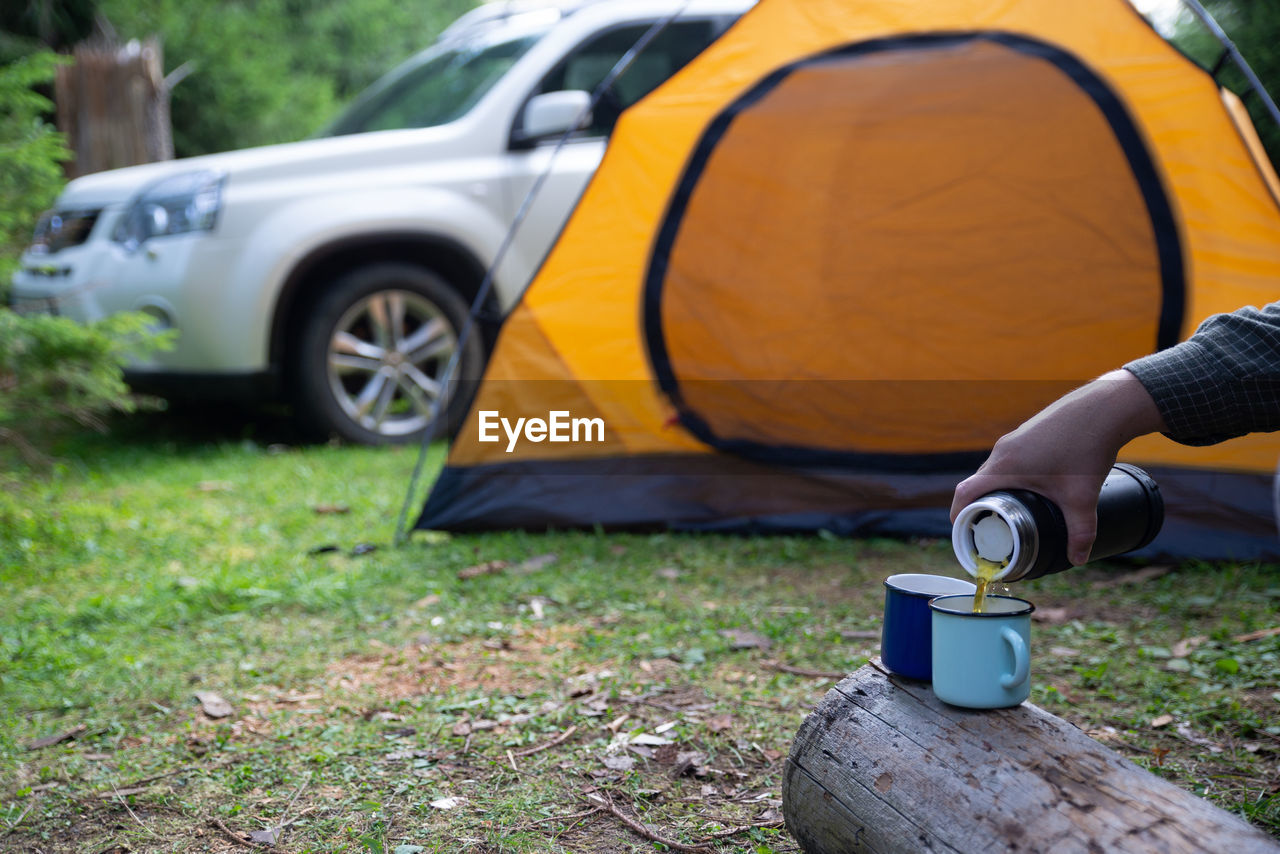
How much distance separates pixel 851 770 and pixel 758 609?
4.83 ft

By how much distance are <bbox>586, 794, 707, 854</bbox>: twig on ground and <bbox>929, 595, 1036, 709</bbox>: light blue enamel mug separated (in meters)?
0.57

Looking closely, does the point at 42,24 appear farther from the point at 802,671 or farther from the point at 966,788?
the point at 966,788

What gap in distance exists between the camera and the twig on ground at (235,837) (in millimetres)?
1922

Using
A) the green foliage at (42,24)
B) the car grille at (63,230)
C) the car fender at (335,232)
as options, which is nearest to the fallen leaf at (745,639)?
the car fender at (335,232)

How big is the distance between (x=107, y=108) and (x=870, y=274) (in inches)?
247

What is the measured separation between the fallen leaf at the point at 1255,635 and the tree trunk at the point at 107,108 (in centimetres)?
743

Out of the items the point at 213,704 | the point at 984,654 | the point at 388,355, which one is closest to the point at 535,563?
the point at 213,704

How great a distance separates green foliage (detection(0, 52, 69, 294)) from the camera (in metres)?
3.80

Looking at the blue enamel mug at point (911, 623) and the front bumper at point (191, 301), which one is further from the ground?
the front bumper at point (191, 301)

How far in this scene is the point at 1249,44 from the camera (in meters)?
4.10

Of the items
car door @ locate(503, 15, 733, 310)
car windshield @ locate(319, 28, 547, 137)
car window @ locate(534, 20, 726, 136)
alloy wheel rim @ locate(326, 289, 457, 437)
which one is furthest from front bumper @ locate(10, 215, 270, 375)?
car window @ locate(534, 20, 726, 136)

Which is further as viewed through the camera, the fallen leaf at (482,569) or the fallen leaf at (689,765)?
the fallen leaf at (482,569)

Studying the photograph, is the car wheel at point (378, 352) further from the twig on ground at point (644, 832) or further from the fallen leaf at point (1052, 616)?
the twig on ground at point (644, 832)

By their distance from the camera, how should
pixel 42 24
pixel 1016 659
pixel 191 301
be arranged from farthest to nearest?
pixel 42 24
pixel 191 301
pixel 1016 659
